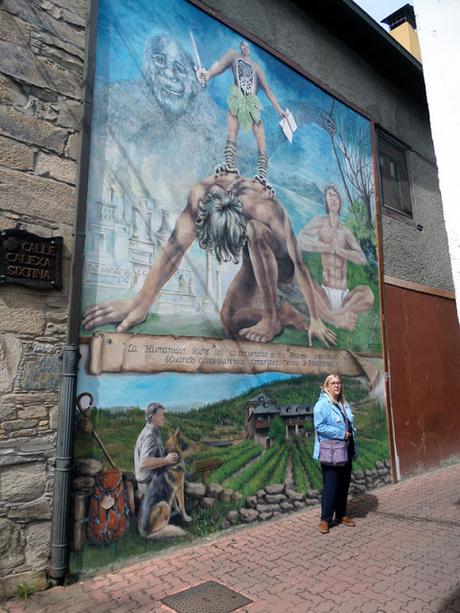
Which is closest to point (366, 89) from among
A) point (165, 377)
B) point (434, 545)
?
point (165, 377)

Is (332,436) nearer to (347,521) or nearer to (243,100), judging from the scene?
(347,521)

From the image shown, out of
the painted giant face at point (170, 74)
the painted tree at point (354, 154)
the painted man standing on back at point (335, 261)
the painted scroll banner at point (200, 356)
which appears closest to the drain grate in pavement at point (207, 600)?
the painted scroll banner at point (200, 356)

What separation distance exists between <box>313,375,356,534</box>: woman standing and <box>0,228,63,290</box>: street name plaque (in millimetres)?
2920

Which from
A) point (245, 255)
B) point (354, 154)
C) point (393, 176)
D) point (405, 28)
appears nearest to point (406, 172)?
point (393, 176)

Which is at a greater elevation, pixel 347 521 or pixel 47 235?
pixel 47 235

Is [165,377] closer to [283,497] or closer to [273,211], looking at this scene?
[283,497]

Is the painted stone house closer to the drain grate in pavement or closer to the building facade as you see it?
the building facade

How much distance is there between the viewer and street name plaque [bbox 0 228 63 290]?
3695mm

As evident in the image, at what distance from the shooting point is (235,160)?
5852mm

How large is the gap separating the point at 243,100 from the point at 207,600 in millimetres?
5322

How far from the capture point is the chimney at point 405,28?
11.9m

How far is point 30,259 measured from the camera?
151 inches

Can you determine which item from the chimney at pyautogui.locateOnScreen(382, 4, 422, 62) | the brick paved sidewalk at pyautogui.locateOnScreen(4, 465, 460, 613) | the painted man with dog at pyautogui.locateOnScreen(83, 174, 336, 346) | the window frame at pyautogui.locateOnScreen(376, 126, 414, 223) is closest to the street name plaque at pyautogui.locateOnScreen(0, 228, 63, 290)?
the painted man with dog at pyautogui.locateOnScreen(83, 174, 336, 346)

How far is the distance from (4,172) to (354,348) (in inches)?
200
